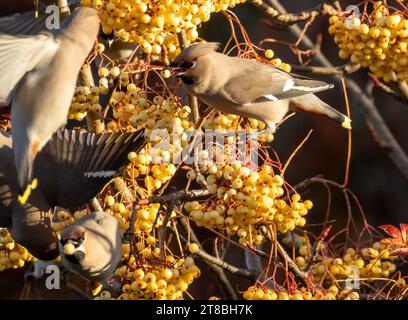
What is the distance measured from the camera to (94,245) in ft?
9.17

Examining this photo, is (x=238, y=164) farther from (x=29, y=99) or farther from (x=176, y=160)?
(x=29, y=99)

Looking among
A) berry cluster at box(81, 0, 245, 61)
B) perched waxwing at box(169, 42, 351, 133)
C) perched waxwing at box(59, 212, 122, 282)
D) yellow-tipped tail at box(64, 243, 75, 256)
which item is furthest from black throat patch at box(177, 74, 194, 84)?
yellow-tipped tail at box(64, 243, 75, 256)

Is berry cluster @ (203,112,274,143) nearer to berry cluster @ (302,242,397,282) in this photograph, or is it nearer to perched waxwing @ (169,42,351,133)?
perched waxwing @ (169,42,351,133)

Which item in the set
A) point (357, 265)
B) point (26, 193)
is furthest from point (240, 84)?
point (26, 193)

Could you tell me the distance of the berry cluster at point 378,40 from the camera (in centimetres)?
312

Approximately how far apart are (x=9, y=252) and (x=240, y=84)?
2.97 feet

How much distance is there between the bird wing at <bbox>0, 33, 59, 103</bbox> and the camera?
110 inches

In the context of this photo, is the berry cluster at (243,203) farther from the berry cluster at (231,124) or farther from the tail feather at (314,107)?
the tail feather at (314,107)

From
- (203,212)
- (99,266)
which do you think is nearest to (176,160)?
(203,212)

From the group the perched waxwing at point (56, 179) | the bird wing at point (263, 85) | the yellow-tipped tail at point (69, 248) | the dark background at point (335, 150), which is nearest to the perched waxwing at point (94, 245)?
the yellow-tipped tail at point (69, 248)

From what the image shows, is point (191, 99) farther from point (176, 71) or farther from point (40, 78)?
point (40, 78)

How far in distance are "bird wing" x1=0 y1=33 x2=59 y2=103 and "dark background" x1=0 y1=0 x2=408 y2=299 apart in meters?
2.90

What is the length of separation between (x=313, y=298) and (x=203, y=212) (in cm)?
40
